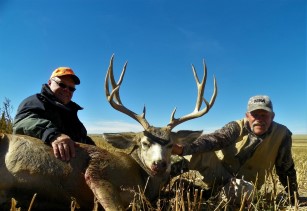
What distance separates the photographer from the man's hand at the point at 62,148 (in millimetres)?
4285

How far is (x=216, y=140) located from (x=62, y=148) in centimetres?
241

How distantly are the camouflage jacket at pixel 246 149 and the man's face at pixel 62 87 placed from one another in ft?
6.26

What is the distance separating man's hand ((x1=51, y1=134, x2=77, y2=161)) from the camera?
4285 millimetres

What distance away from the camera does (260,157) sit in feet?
20.0

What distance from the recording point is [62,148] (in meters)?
4.32

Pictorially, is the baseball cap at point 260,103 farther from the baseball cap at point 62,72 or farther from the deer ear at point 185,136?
the baseball cap at point 62,72

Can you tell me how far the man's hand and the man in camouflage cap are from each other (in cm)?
204

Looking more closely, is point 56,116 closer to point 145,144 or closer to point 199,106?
point 145,144

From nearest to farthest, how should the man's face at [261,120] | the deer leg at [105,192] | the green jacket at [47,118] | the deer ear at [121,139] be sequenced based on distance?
the deer leg at [105,192], the green jacket at [47,118], the deer ear at [121,139], the man's face at [261,120]

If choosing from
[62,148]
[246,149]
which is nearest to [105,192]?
[62,148]

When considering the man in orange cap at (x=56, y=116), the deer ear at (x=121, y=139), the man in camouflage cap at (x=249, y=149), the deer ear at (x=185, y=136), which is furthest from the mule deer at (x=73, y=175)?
the man in camouflage cap at (x=249, y=149)

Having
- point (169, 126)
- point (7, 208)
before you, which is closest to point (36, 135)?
point (7, 208)

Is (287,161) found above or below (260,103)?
below

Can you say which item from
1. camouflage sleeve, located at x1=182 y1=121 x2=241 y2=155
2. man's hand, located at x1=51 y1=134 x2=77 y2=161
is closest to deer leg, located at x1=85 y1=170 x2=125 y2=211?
man's hand, located at x1=51 y1=134 x2=77 y2=161
